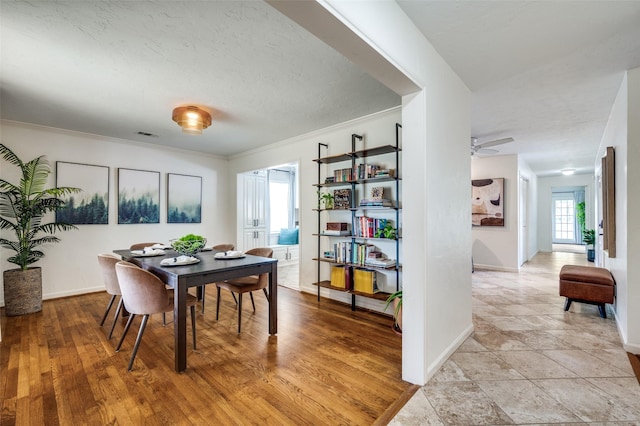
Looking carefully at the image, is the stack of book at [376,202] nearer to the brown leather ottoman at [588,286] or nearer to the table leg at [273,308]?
the table leg at [273,308]

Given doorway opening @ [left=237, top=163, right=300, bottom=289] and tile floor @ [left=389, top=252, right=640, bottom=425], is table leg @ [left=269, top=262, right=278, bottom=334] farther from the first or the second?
doorway opening @ [left=237, top=163, right=300, bottom=289]

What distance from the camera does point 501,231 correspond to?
20.0ft

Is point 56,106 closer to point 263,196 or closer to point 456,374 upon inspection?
point 263,196

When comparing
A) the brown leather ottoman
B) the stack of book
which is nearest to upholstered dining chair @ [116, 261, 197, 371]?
the stack of book

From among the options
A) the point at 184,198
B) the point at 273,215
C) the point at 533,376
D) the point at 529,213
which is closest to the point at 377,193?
the point at 533,376

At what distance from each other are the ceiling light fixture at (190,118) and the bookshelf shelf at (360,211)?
5.08ft

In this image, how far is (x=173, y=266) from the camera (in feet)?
8.51

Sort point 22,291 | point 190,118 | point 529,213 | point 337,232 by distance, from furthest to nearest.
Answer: point 529,213 → point 337,232 → point 22,291 → point 190,118

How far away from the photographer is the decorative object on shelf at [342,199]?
12.6 ft

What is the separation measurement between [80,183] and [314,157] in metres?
3.56

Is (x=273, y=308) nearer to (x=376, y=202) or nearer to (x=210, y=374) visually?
(x=210, y=374)

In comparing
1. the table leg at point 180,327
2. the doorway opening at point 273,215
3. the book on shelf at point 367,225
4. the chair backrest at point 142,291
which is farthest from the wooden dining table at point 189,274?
the doorway opening at point 273,215

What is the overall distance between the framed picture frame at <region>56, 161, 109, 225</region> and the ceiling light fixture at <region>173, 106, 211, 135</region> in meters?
2.32

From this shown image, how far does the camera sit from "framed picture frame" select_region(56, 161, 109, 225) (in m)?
4.25
